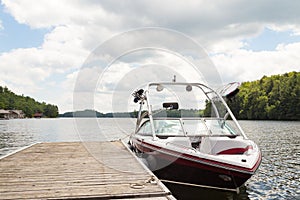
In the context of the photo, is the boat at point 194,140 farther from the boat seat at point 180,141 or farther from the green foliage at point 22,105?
the green foliage at point 22,105

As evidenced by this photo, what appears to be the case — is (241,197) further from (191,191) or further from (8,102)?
(8,102)

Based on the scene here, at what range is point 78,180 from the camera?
20.6ft

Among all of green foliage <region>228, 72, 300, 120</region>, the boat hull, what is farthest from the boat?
green foliage <region>228, 72, 300, 120</region>

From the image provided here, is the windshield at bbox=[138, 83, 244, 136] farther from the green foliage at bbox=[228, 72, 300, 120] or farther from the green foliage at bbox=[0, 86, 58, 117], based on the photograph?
the green foliage at bbox=[0, 86, 58, 117]

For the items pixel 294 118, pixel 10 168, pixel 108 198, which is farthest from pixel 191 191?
pixel 294 118

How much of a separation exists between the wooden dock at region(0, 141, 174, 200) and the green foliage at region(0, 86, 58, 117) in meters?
146

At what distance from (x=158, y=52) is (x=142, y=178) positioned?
17.1 feet

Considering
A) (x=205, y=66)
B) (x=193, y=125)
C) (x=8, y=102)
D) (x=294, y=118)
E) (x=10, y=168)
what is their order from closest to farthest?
(x=10, y=168) → (x=205, y=66) → (x=193, y=125) → (x=294, y=118) → (x=8, y=102)

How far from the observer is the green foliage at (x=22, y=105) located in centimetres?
14525

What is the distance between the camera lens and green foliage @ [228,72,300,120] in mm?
73000

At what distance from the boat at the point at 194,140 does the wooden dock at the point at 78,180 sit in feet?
2.83

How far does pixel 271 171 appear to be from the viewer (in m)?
11.9

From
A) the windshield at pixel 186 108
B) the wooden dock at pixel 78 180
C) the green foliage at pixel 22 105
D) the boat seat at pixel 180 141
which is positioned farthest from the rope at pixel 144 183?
the green foliage at pixel 22 105

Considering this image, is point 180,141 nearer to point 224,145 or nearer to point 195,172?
point 224,145
